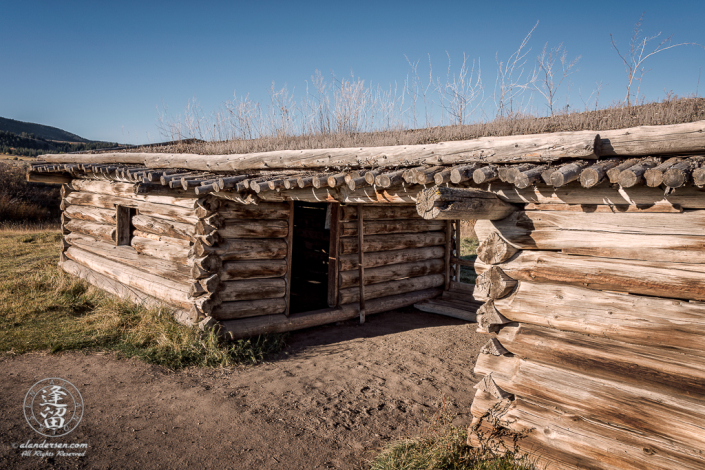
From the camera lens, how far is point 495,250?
12.6ft

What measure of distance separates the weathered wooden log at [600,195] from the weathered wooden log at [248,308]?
4.57 m

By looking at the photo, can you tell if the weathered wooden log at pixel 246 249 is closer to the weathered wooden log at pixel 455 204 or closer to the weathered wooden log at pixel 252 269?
the weathered wooden log at pixel 252 269

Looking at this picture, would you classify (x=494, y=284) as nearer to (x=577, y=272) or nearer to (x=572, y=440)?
(x=577, y=272)

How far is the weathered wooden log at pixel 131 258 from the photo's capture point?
7.02 metres

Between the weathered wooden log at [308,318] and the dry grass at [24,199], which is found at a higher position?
the dry grass at [24,199]

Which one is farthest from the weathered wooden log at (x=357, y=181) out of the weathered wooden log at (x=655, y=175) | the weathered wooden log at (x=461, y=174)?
the weathered wooden log at (x=655, y=175)

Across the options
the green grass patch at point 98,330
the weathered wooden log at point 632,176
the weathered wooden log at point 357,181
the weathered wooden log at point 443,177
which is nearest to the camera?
the weathered wooden log at point 632,176

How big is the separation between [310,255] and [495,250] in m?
6.74

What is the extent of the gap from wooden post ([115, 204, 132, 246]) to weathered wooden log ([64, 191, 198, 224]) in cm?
17

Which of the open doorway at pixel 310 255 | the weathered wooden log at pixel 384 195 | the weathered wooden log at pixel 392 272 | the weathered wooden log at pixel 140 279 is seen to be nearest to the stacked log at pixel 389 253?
the weathered wooden log at pixel 392 272

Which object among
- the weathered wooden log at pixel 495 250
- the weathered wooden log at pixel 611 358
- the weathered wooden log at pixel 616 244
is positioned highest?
the weathered wooden log at pixel 616 244

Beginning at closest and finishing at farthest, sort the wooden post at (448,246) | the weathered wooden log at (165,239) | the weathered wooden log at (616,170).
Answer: the weathered wooden log at (616,170), the weathered wooden log at (165,239), the wooden post at (448,246)

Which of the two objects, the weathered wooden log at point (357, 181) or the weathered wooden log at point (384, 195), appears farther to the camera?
the weathered wooden log at point (384, 195)

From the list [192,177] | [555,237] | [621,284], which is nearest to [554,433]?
[621,284]
